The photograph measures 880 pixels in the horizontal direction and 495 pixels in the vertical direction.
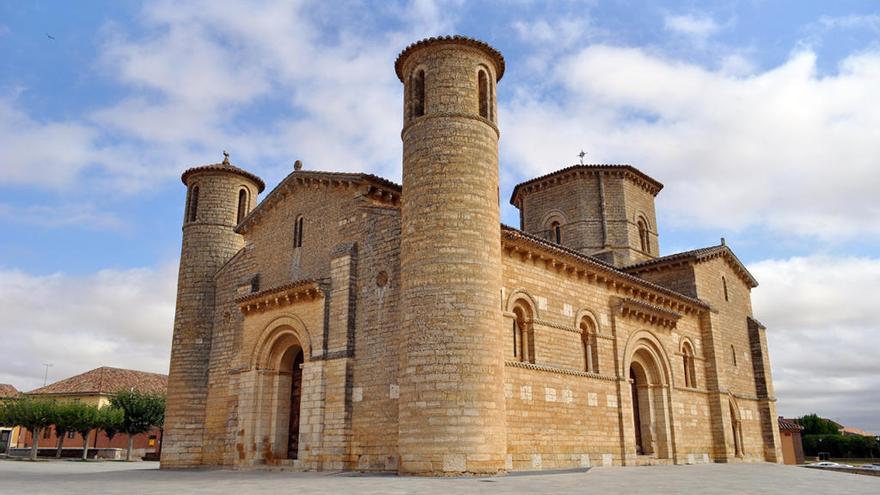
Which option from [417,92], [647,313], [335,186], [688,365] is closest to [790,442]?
[688,365]

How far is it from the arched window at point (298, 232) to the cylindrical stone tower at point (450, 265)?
17.2ft

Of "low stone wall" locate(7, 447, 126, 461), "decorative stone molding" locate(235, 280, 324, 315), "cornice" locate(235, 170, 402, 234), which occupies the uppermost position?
"cornice" locate(235, 170, 402, 234)

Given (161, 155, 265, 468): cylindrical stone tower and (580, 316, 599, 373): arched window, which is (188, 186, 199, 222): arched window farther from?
→ (580, 316, 599, 373): arched window

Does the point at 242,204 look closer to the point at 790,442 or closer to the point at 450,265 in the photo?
the point at 450,265

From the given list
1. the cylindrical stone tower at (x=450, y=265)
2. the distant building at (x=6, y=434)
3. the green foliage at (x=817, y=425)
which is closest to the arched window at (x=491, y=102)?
the cylindrical stone tower at (x=450, y=265)

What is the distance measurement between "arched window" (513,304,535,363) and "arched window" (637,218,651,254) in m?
14.0

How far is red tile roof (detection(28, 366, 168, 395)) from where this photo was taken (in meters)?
49.6

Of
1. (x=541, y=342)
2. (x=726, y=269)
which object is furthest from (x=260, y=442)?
(x=726, y=269)

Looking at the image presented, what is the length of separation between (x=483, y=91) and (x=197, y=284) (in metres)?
12.5

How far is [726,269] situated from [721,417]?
695 centimetres

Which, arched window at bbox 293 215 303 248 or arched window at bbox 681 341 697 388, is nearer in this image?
arched window at bbox 293 215 303 248

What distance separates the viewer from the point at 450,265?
1555cm

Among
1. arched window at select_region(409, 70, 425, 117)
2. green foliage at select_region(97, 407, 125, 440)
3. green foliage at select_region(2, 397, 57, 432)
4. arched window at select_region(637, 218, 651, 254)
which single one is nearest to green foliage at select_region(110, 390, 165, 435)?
green foliage at select_region(97, 407, 125, 440)

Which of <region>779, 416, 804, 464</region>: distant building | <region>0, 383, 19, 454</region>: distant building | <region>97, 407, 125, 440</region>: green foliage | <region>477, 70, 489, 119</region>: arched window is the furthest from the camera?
<region>0, 383, 19, 454</region>: distant building
